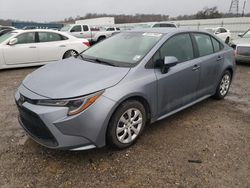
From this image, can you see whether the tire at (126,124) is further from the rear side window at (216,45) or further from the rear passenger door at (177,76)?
the rear side window at (216,45)

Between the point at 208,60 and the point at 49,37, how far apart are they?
20.6 ft

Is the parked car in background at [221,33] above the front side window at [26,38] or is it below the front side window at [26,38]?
below

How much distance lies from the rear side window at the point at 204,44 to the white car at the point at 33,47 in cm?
568

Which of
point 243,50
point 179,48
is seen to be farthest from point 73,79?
point 243,50

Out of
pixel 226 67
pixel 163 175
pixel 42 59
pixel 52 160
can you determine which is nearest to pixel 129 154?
pixel 163 175

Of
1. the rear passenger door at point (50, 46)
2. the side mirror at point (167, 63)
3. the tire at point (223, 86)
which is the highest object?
the side mirror at point (167, 63)

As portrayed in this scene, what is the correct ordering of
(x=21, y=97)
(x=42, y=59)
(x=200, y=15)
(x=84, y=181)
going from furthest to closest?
A: 1. (x=200, y=15)
2. (x=42, y=59)
3. (x=21, y=97)
4. (x=84, y=181)

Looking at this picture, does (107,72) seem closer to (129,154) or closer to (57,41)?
(129,154)

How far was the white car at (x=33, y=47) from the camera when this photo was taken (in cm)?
786

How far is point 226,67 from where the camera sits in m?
4.84

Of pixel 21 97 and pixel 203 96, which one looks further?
pixel 203 96

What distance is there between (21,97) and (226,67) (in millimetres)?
3886

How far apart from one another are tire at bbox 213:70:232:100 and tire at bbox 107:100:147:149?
7.60 ft

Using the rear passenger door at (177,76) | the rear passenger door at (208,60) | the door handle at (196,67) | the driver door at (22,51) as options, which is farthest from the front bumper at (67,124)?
the driver door at (22,51)
